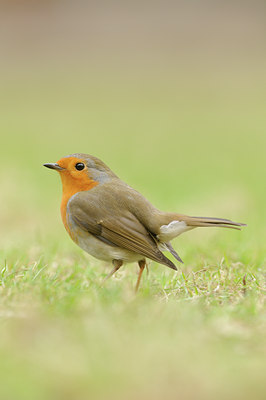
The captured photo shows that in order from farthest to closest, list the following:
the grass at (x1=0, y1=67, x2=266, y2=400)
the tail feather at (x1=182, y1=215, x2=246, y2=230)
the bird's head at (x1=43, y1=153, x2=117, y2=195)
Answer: the bird's head at (x1=43, y1=153, x2=117, y2=195) → the tail feather at (x1=182, y1=215, x2=246, y2=230) → the grass at (x1=0, y1=67, x2=266, y2=400)

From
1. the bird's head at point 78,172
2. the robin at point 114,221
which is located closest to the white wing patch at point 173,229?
the robin at point 114,221

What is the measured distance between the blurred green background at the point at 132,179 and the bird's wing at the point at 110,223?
318 mm

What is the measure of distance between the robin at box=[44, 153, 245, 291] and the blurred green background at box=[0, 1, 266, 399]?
0.88 ft

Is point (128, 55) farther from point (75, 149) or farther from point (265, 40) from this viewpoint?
point (75, 149)

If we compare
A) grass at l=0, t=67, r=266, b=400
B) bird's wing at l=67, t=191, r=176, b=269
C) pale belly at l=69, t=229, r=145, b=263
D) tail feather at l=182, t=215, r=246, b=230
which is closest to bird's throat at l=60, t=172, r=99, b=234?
bird's wing at l=67, t=191, r=176, b=269

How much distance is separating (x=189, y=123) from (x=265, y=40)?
38.5 feet

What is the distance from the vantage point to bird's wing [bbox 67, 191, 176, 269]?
4.43 m

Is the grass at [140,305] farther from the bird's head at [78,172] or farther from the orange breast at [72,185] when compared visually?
the bird's head at [78,172]

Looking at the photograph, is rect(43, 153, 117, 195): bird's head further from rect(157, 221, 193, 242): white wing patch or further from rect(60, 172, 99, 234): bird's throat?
rect(157, 221, 193, 242): white wing patch

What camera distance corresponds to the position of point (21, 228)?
7863 mm

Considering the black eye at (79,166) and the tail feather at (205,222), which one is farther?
the black eye at (79,166)

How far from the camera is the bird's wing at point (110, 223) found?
443 cm

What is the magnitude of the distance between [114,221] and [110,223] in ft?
0.10

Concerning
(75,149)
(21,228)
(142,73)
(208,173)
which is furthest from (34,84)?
(21,228)
